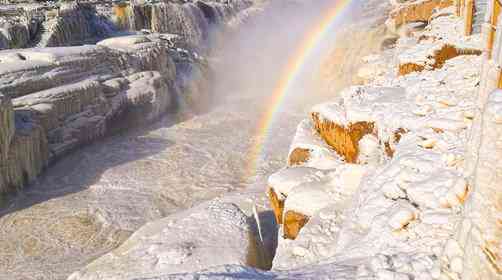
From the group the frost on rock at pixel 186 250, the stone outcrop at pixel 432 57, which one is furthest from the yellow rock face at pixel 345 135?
the stone outcrop at pixel 432 57

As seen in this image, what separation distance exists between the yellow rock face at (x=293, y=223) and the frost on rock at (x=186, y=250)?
18.9 inches

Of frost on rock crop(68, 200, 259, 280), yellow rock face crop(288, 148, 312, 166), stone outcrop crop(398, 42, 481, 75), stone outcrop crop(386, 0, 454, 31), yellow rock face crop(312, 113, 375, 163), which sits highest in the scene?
stone outcrop crop(386, 0, 454, 31)

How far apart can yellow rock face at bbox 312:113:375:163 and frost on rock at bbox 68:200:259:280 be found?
1369mm

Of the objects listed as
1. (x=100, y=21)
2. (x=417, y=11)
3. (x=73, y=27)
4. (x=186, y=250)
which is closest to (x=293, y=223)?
(x=186, y=250)

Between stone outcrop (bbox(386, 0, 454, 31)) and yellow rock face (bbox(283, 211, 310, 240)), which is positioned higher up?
stone outcrop (bbox(386, 0, 454, 31))

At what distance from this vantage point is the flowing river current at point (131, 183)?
693 cm

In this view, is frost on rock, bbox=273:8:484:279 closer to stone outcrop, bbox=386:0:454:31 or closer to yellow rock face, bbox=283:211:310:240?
yellow rock face, bbox=283:211:310:240

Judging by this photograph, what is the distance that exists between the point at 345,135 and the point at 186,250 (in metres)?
2.08

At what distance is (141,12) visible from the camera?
18484mm

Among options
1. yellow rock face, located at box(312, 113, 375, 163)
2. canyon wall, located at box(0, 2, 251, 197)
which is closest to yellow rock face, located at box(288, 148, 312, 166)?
yellow rock face, located at box(312, 113, 375, 163)

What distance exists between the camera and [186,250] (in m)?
4.23

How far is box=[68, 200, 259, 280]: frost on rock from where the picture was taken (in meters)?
4.05

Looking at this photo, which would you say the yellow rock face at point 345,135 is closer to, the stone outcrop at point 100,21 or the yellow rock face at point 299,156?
the yellow rock face at point 299,156

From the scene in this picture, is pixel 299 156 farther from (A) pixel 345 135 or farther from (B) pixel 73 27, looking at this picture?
(B) pixel 73 27
